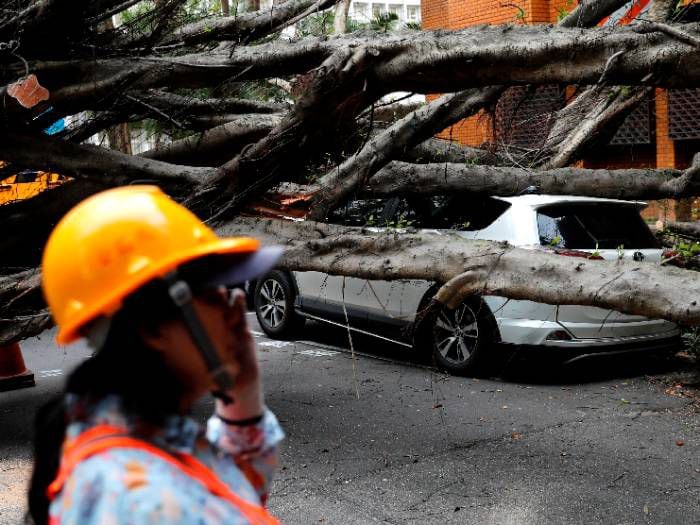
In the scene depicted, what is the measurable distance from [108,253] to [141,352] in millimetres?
179

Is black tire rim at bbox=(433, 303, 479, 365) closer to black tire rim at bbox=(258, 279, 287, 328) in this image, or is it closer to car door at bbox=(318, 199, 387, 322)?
car door at bbox=(318, 199, 387, 322)

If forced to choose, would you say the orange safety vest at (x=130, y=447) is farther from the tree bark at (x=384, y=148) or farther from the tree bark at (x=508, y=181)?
the tree bark at (x=508, y=181)

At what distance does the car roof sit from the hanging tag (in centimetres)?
446

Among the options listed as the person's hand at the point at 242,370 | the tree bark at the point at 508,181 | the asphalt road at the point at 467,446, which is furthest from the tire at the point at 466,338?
the person's hand at the point at 242,370

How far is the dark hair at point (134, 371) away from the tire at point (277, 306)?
9621 mm

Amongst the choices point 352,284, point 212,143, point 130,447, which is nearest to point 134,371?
point 130,447

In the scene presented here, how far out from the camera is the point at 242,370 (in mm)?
1692

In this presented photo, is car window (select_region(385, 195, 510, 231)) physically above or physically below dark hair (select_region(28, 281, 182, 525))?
below

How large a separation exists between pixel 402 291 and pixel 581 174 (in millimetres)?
2312

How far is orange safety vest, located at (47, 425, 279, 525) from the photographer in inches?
52.8

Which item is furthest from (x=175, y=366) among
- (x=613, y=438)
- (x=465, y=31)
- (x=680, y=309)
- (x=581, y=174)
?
(x=581, y=174)

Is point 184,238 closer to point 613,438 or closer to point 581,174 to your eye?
point 613,438

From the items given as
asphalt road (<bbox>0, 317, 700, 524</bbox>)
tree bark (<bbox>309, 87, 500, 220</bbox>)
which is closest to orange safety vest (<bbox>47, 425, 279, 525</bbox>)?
asphalt road (<bbox>0, 317, 700, 524</bbox>)

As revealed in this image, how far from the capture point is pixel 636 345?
8.66 metres
